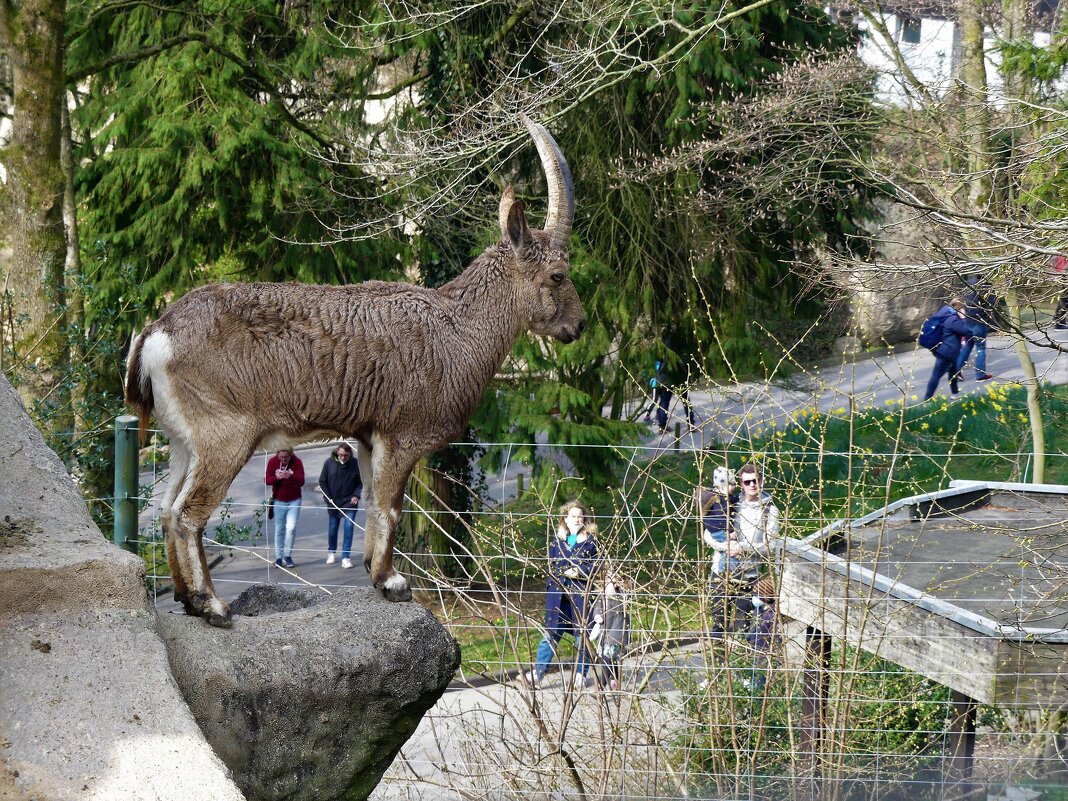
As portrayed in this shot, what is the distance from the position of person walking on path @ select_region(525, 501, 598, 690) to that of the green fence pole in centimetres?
237

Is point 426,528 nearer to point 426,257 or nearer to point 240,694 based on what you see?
point 426,257

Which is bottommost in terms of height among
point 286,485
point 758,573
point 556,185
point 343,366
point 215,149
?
point 286,485

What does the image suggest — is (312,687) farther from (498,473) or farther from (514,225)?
(498,473)

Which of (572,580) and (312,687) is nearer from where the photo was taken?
(312,687)

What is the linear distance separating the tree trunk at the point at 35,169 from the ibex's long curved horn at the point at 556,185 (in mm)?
5234

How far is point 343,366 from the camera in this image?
197 inches

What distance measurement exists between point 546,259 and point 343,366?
3.71ft

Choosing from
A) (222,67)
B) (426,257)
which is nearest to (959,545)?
(426,257)

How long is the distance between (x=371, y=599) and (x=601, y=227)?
8.35m

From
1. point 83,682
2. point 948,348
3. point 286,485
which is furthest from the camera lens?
point 948,348

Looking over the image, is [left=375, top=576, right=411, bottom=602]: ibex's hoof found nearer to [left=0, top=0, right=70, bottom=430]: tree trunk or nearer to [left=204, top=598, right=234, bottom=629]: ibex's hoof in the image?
[left=204, top=598, right=234, bottom=629]: ibex's hoof

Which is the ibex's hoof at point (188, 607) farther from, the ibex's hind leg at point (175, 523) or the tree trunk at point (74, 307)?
the tree trunk at point (74, 307)

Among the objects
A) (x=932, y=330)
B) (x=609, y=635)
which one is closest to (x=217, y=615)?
(x=609, y=635)

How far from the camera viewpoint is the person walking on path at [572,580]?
568 centimetres
